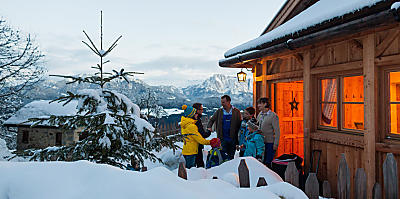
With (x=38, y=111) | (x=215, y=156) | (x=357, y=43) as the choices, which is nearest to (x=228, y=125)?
(x=215, y=156)

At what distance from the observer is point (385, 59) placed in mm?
3674

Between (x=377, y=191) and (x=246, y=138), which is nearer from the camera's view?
(x=377, y=191)

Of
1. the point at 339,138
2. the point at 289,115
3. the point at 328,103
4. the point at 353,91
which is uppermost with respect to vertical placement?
the point at 353,91

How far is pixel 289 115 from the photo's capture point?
7.08 m

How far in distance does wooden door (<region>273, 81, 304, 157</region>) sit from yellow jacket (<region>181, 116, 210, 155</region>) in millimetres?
2598

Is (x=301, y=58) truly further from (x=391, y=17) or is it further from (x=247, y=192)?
(x=247, y=192)

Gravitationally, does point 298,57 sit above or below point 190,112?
above

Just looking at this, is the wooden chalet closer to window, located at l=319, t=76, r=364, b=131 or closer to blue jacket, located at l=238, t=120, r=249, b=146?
window, located at l=319, t=76, r=364, b=131

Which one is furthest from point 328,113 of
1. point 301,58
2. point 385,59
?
point 385,59

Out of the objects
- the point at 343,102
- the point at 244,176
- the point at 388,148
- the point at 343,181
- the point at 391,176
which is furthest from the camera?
the point at 343,102

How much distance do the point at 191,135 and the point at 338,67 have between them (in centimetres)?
306

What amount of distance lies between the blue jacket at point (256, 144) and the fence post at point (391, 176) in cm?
254

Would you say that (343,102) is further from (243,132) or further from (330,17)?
(243,132)

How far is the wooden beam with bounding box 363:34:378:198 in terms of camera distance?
378 centimetres
